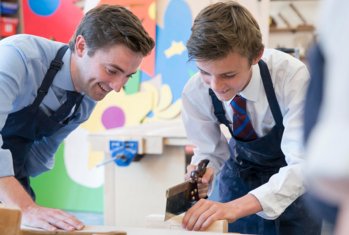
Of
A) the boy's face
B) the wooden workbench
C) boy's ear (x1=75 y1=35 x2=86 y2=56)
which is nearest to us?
the boy's face

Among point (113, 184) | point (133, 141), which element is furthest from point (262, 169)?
point (113, 184)

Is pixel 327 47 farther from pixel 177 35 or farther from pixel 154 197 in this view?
pixel 177 35

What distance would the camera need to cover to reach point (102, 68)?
1.23 m

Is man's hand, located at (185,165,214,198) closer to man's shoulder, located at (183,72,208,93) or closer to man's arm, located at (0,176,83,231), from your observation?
man's shoulder, located at (183,72,208,93)

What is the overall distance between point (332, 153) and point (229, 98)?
902 millimetres

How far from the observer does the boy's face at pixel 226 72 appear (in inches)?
41.7

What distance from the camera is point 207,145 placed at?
135 cm

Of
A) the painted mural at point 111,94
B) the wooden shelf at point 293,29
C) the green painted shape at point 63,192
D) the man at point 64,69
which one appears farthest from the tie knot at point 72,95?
the wooden shelf at point 293,29

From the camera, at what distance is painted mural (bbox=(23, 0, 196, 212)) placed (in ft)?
8.47

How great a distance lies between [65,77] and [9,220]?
52 cm

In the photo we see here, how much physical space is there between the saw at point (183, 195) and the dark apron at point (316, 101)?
696 mm

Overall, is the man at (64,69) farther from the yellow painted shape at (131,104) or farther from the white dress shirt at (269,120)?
the yellow painted shape at (131,104)

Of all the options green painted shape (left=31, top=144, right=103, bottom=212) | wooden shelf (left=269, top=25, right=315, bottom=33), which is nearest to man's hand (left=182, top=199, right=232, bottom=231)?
green painted shape (left=31, top=144, right=103, bottom=212)

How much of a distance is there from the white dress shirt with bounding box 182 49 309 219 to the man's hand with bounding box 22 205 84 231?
0.42 m
